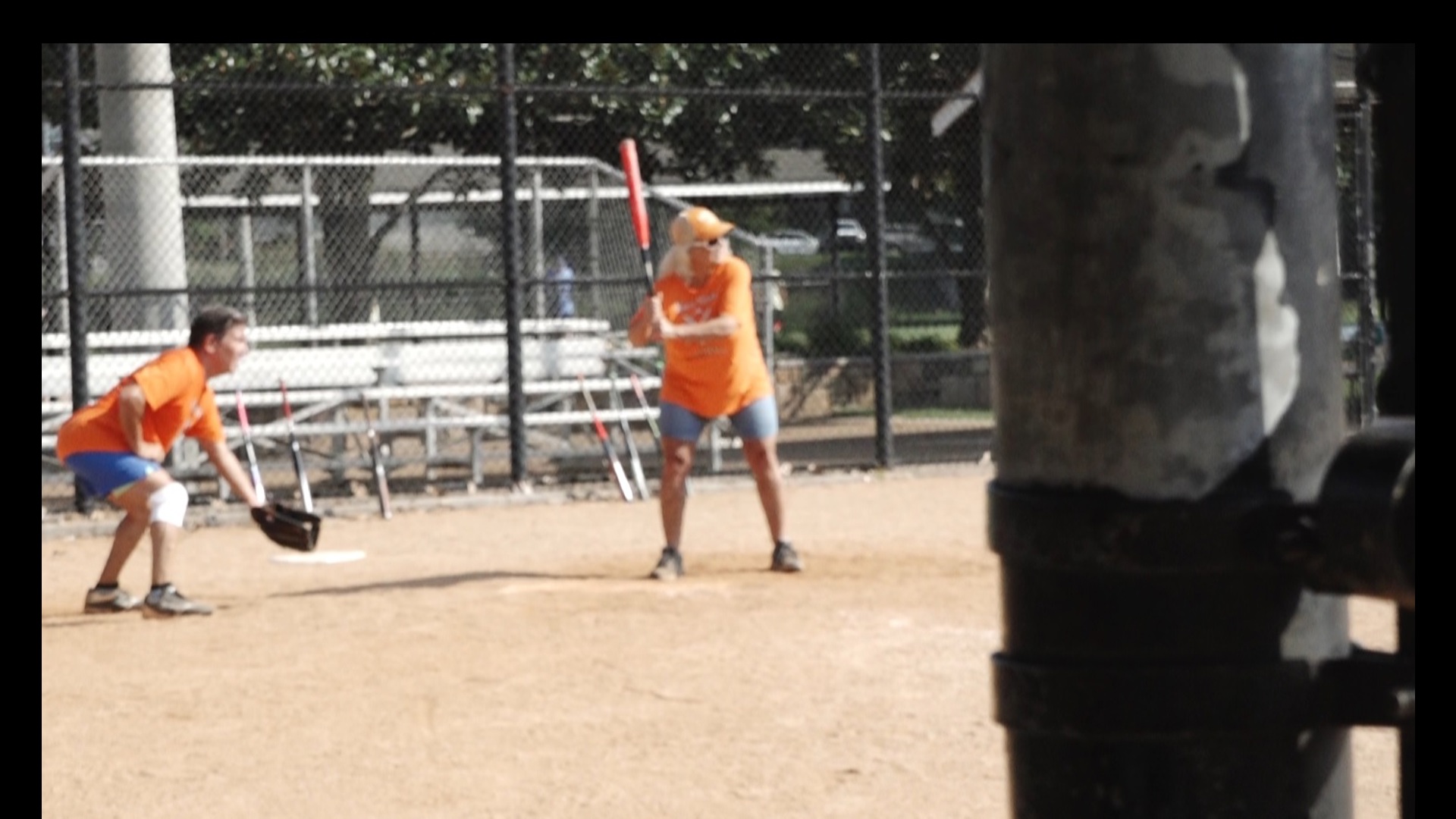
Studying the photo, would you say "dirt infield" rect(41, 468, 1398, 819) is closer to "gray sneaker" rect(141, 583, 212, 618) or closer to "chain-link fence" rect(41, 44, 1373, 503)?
"gray sneaker" rect(141, 583, 212, 618)

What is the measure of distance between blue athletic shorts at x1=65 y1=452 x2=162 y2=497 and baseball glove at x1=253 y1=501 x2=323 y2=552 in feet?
2.16

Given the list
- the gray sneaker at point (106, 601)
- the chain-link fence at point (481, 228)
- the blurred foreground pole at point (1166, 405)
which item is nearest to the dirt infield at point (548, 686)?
the gray sneaker at point (106, 601)

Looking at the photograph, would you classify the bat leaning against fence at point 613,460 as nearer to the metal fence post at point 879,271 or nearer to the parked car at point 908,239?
the metal fence post at point 879,271

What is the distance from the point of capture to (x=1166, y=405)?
3.97 ft

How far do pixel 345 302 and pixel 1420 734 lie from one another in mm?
17397

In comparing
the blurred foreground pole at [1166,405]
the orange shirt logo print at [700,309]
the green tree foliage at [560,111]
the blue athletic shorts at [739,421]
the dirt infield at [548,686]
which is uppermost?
the green tree foliage at [560,111]

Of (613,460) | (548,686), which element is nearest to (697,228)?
(548,686)

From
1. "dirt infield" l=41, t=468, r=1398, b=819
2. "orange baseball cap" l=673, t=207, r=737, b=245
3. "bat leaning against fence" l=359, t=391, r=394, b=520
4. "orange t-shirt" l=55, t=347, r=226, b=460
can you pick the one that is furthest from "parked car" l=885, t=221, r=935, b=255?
"orange t-shirt" l=55, t=347, r=226, b=460

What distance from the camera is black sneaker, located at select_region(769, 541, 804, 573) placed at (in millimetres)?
10109

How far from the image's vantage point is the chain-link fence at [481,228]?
14477mm

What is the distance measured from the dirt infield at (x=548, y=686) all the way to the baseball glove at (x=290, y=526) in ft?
0.98

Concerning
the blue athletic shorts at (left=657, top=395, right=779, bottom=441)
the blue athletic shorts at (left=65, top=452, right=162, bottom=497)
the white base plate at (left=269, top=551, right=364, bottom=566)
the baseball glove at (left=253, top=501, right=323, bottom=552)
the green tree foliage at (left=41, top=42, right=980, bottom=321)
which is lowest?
the white base plate at (left=269, top=551, right=364, bottom=566)

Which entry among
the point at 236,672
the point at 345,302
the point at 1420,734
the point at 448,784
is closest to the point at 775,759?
the point at 448,784

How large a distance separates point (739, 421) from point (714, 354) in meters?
0.39
